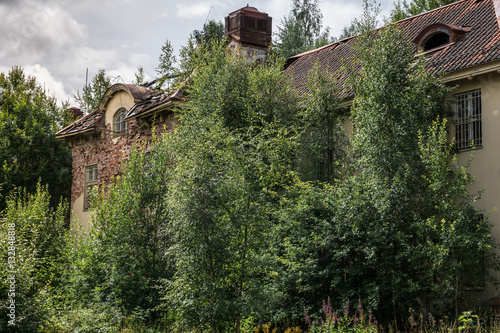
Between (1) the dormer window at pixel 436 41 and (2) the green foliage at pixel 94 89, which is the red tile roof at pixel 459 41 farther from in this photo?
(2) the green foliage at pixel 94 89

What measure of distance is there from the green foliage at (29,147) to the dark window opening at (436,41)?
19202mm

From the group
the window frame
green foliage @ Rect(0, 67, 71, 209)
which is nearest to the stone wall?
the window frame

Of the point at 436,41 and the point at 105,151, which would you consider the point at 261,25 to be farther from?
A: the point at 436,41

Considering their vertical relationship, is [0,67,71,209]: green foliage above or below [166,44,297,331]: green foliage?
above

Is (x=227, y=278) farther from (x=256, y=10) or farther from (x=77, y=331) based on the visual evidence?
(x=256, y=10)

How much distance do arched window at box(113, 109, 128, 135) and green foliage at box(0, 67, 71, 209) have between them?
6793mm

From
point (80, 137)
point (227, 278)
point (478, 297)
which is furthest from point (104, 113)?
point (478, 297)

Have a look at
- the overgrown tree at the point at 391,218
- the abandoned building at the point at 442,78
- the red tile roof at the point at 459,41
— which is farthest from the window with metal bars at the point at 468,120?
the red tile roof at the point at 459,41

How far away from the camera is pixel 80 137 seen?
26484 millimetres

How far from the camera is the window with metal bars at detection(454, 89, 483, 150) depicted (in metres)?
15.1

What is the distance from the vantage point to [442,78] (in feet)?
50.3

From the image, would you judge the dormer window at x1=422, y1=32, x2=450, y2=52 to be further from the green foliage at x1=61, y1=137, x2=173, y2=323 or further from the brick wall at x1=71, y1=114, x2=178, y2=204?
the brick wall at x1=71, y1=114, x2=178, y2=204

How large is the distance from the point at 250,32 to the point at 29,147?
1300 centimetres

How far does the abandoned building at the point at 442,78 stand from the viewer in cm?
1477
